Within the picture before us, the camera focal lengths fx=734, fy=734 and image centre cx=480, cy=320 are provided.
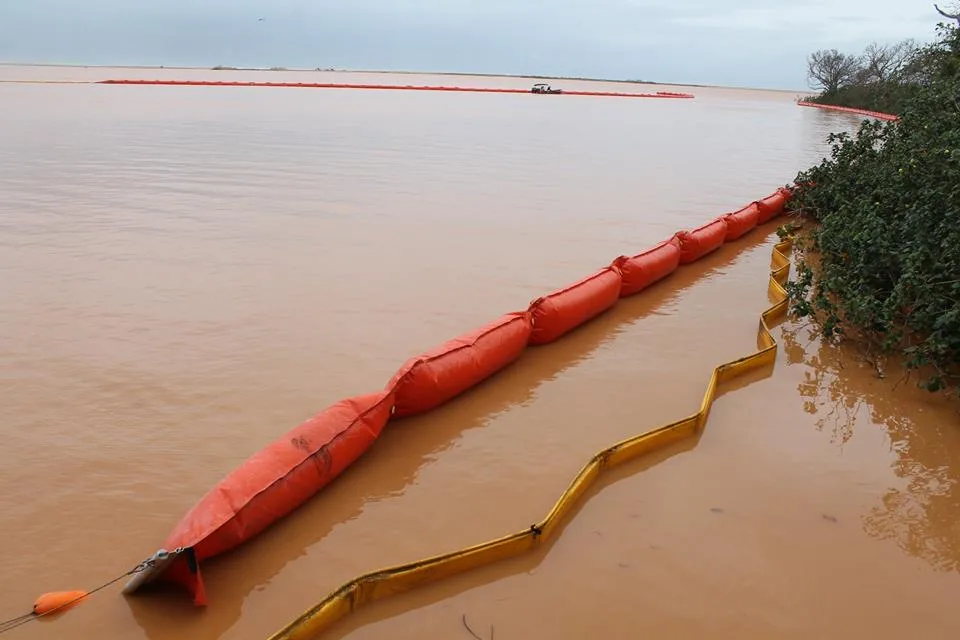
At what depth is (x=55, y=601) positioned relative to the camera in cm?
289

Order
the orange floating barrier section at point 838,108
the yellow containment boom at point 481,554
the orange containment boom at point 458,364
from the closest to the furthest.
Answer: the yellow containment boom at point 481,554 < the orange containment boom at point 458,364 < the orange floating barrier section at point 838,108

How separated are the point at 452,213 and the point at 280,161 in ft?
19.2

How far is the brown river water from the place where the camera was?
302cm

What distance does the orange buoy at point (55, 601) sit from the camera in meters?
2.86

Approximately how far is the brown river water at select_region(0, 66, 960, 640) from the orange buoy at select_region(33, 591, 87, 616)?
0.16 feet

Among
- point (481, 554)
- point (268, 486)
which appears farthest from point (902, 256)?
point (268, 486)

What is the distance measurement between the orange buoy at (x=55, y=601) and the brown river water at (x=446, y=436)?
1.9 inches

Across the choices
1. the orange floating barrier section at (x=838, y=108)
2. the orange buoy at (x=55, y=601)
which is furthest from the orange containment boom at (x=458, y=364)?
the orange floating barrier section at (x=838, y=108)

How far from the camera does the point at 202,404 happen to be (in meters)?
4.43

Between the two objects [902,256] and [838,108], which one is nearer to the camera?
[902,256]

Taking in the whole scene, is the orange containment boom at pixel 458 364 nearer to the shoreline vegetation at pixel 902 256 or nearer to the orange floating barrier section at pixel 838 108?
the shoreline vegetation at pixel 902 256

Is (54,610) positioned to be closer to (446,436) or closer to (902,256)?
(446,436)

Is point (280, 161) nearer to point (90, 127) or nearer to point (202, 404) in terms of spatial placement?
point (90, 127)

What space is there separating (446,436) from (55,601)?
209cm
